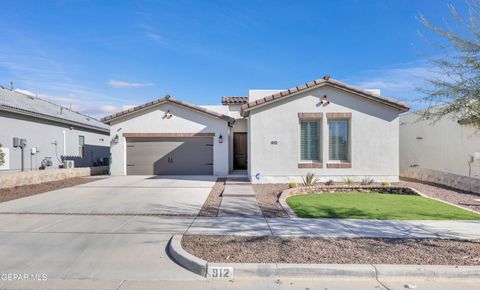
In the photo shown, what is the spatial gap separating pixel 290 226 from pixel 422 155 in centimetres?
1301

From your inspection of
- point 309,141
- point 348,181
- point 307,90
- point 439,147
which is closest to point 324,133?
point 309,141

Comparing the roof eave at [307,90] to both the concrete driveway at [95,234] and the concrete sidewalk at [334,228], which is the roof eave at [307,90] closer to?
the concrete driveway at [95,234]

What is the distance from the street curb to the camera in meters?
4.41

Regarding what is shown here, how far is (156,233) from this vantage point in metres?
6.14

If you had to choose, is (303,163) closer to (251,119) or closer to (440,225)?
(251,119)

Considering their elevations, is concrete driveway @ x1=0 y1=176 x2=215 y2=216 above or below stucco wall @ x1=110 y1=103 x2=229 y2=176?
below

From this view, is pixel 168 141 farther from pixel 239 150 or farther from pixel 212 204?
pixel 212 204

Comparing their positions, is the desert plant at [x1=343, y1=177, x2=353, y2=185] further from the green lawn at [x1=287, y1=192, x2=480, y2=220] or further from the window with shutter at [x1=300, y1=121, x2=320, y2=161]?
the green lawn at [x1=287, y1=192, x2=480, y2=220]

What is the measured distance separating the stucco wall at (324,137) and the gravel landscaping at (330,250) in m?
7.67

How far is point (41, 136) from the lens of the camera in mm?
17594

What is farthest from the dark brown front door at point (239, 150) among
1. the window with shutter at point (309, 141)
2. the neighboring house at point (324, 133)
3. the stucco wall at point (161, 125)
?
the window with shutter at point (309, 141)

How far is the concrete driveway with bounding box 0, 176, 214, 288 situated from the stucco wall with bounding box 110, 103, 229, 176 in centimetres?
697

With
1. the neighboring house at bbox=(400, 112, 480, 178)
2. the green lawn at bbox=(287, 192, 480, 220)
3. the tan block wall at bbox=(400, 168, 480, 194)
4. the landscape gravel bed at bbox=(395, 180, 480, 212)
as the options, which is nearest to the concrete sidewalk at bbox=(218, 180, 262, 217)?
the green lawn at bbox=(287, 192, 480, 220)

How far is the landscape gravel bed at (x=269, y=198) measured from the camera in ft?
26.2
